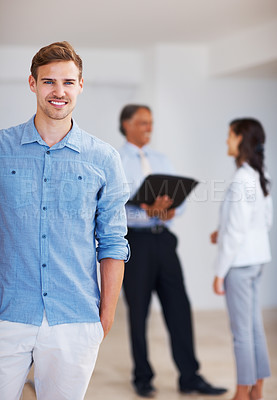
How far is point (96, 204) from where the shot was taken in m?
1.70

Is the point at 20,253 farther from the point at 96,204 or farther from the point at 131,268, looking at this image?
the point at 131,268

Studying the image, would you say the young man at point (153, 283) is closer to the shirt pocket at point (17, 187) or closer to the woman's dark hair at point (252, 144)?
the woman's dark hair at point (252, 144)

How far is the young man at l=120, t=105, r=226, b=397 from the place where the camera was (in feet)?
9.74

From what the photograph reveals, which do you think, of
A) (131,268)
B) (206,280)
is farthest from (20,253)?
(206,280)

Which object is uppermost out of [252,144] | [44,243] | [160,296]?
[252,144]

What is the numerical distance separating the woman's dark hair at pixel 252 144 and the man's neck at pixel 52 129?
120cm

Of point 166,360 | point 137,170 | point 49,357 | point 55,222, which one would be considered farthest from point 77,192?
point 166,360

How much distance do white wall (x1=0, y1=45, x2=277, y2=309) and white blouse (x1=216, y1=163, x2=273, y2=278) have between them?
2.7 inches

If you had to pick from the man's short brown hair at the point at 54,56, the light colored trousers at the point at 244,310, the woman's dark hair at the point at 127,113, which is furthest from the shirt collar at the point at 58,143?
the light colored trousers at the point at 244,310

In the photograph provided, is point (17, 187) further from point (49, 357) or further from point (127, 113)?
point (127, 113)

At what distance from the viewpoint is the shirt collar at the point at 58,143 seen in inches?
65.4

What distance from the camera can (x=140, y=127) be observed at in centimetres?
291

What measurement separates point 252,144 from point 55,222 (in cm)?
134

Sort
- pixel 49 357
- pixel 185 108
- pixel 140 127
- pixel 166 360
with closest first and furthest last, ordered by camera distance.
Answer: pixel 49 357 < pixel 140 127 < pixel 166 360 < pixel 185 108
